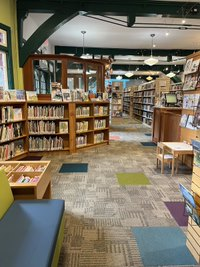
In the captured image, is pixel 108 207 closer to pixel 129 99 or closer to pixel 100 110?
pixel 100 110

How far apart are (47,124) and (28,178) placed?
292cm

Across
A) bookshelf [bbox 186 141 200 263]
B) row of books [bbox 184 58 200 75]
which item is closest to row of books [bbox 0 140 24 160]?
bookshelf [bbox 186 141 200 263]

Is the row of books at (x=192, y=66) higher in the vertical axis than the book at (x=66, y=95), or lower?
higher

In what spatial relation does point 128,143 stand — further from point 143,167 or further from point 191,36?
point 191,36

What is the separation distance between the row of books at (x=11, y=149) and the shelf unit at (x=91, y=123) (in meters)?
1.43

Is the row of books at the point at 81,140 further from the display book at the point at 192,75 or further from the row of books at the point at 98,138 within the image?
the display book at the point at 192,75

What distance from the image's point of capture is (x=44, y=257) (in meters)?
1.27

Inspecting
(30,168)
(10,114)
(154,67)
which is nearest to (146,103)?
(154,67)

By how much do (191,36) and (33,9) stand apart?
5486 mm

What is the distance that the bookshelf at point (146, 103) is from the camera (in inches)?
423

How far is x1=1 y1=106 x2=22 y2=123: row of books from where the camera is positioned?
4059 millimetres

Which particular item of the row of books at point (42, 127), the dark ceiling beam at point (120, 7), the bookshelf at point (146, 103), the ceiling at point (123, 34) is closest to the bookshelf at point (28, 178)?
the row of books at point (42, 127)

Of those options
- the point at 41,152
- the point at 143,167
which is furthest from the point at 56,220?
the point at 41,152

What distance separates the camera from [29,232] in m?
1.50
